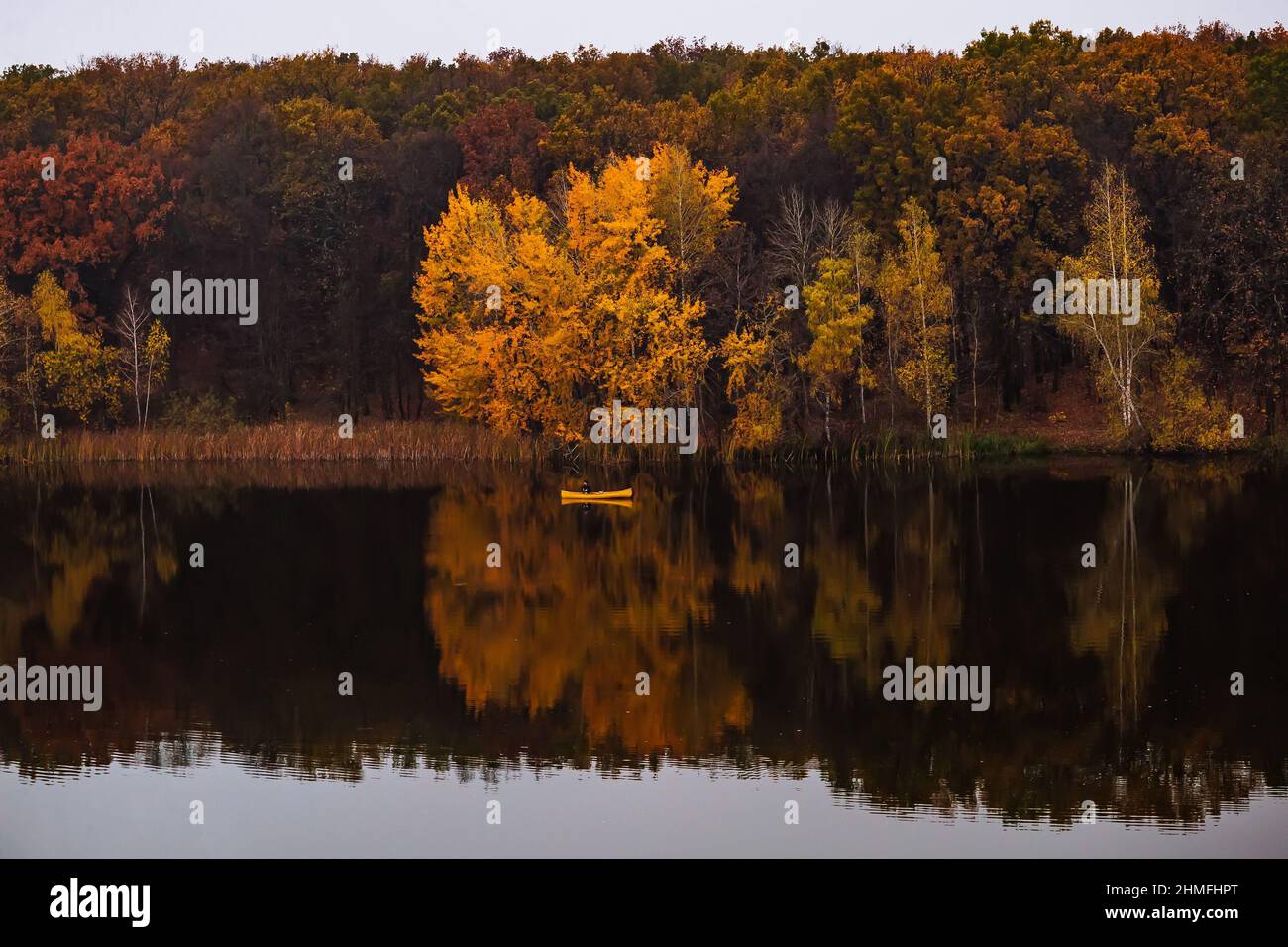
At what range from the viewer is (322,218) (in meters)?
80.8

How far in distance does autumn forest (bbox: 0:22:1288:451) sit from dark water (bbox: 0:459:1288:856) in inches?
717

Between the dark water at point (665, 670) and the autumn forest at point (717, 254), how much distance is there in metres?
18.2

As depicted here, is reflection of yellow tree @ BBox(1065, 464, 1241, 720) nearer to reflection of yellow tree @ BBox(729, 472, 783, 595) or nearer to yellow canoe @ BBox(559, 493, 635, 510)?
reflection of yellow tree @ BBox(729, 472, 783, 595)

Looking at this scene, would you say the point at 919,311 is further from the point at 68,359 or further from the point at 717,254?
the point at 68,359

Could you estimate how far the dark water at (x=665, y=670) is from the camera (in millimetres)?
17453

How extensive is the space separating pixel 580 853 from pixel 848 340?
47.0 m

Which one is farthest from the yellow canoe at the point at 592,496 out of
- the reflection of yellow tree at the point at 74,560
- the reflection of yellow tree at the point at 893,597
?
the reflection of yellow tree at the point at 74,560

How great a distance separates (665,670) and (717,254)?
1639 inches

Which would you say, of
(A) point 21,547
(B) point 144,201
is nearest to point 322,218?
(B) point 144,201

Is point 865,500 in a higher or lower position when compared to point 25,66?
lower

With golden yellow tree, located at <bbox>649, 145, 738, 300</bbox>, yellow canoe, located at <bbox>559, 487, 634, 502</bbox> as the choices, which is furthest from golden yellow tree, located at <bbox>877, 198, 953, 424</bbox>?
yellow canoe, located at <bbox>559, 487, 634, 502</bbox>

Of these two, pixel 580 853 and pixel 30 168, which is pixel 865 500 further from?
pixel 30 168

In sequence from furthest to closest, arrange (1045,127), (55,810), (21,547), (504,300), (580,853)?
(1045,127) → (504,300) → (21,547) → (55,810) → (580,853)

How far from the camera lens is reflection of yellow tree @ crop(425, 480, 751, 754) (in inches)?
853
